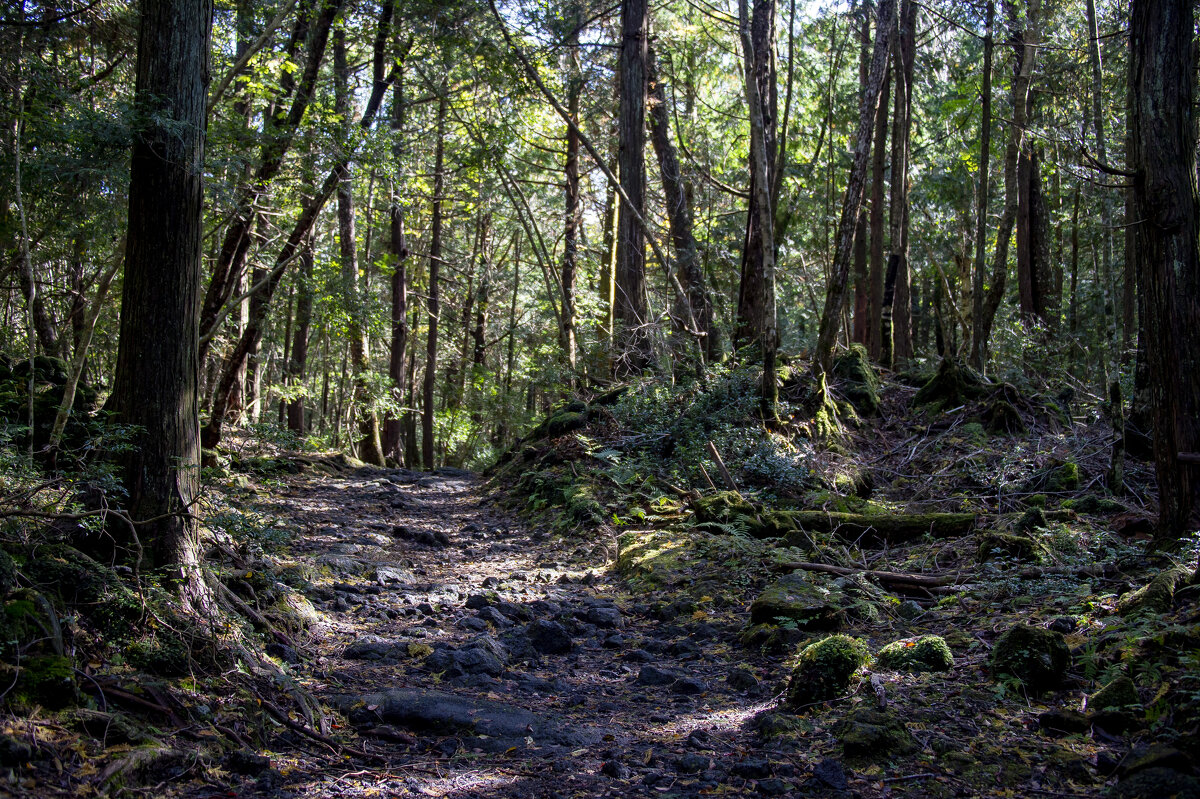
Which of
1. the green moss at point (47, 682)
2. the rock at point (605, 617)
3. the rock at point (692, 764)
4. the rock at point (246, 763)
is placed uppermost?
the green moss at point (47, 682)

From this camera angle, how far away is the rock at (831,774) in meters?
3.20

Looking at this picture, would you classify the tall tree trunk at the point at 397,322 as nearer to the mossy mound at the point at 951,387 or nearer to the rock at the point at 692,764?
the mossy mound at the point at 951,387

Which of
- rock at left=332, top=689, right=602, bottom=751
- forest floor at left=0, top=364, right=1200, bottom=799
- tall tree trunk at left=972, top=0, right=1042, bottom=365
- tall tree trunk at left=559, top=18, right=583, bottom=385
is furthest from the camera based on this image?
tall tree trunk at left=559, top=18, right=583, bottom=385

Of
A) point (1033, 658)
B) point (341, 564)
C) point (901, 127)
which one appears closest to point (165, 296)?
point (341, 564)

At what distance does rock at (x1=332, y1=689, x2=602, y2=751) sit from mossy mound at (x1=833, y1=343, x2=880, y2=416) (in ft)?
28.5

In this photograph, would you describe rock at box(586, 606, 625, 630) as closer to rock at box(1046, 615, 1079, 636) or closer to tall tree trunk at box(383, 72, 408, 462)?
rock at box(1046, 615, 1079, 636)

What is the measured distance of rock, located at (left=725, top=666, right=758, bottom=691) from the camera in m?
4.53

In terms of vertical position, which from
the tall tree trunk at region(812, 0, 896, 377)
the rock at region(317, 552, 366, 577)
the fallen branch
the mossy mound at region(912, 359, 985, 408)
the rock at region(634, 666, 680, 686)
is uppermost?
the tall tree trunk at region(812, 0, 896, 377)

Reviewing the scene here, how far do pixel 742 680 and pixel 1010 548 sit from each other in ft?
8.80

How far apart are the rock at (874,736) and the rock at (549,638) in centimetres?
232

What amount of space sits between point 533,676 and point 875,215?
14223 millimetres

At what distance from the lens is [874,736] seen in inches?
136

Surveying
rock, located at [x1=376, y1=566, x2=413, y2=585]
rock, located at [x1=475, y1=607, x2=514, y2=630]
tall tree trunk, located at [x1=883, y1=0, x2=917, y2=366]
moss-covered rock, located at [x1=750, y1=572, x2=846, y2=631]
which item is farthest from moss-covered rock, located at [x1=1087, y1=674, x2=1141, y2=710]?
tall tree trunk, located at [x1=883, y1=0, x2=917, y2=366]

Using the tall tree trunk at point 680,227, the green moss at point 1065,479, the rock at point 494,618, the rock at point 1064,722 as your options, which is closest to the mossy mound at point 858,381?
the tall tree trunk at point 680,227
